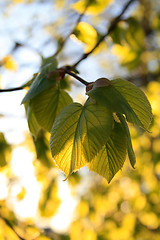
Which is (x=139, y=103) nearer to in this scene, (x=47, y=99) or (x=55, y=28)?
(x=47, y=99)

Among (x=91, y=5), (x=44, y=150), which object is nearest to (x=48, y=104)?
(x=44, y=150)

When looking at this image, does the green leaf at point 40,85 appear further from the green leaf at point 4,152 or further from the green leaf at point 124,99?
the green leaf at point 4,152

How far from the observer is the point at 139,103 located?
0.38 m

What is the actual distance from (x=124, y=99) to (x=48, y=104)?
0.17 meters

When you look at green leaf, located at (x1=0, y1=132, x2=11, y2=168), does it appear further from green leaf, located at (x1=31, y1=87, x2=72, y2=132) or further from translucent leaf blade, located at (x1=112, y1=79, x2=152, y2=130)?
translucent leaf blade, located at (x1=112, y1=79, x2=152, y2=130)

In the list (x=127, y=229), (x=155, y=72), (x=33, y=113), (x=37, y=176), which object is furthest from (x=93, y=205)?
(x=33, y=113)

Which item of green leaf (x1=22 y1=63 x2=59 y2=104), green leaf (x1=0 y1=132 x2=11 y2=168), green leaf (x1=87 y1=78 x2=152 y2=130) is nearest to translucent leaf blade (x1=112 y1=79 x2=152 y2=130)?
green leaf (x1=87 y1=78 x2=152 y2=130)

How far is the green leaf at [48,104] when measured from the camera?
46 centimetres

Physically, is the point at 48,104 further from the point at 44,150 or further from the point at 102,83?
the point at 44,150

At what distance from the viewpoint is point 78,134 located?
1.19 feet

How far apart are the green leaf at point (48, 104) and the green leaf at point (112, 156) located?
5.0 inches

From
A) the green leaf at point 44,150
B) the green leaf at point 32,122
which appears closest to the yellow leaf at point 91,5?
the green leaf at point 44,150

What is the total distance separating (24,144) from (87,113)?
4.36ft

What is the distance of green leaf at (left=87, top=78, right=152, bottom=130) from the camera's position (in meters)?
0.35
